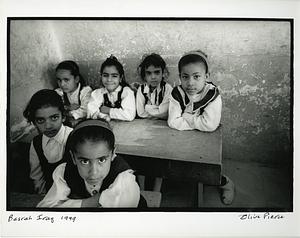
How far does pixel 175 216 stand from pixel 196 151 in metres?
0.20

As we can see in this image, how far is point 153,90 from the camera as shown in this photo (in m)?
1.01

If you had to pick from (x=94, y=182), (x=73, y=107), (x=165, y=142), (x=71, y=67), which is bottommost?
(x=94, y=182)

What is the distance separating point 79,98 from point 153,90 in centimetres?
22

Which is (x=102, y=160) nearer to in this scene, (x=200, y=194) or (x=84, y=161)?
(x=84, y=161)

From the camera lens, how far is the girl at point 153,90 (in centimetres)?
100

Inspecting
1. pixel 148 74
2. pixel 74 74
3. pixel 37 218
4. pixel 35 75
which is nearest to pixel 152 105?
pixel 148 74

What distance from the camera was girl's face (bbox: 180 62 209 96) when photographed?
1000 millimetres

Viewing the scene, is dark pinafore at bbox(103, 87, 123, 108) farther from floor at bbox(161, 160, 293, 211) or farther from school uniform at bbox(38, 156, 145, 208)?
floor at bbox(161, 160, 293, 211)

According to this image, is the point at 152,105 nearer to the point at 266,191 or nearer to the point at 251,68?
the point at 251,68

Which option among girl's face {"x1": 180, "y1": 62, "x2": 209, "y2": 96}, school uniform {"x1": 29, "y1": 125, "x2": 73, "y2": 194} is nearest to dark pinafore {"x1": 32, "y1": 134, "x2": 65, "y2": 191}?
school uniform {"x1": 29, "y1": 125, "x2": 73, "y2": 194}

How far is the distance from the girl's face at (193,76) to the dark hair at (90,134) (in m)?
0.26

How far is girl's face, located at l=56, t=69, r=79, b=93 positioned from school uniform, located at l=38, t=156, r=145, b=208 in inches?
8.3
